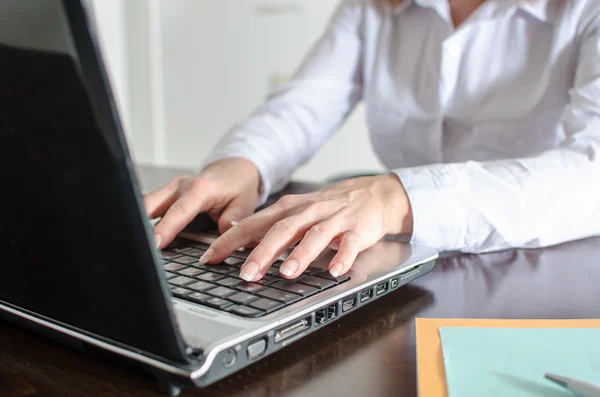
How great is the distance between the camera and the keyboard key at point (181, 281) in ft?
1.50

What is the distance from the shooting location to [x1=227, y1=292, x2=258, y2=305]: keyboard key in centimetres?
41

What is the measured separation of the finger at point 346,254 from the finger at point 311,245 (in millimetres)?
13

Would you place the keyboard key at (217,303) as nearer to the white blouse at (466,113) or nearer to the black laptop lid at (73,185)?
the black laptop lid at (73,185)

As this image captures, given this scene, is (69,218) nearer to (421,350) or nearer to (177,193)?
(421,350)

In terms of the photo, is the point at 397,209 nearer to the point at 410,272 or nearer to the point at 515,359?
the point at 410,272

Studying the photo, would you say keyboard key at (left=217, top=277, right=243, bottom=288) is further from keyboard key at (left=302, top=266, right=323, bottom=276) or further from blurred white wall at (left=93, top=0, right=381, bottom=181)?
blurred white wall at (left=93, top=0, right=381, bottom=181)

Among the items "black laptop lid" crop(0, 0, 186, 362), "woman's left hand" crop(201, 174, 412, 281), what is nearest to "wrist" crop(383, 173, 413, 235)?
"woman's left hand" crop(201, 174, 412, 281)

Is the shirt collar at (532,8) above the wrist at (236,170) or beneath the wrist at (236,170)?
above

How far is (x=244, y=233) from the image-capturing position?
1.80 ft

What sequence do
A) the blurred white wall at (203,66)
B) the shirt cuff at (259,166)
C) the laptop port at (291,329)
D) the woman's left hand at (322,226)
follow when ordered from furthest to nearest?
the blurred white wall at (203,66) < the shirt cuff at (259,166) < the woman's left hand at (322,226) < the laptop port at (291,329)

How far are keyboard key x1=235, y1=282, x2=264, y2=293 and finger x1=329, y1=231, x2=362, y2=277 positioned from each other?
65 mm

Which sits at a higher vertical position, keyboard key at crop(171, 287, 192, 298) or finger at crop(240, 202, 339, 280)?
keyboard key at crop(171, 287, 192, 298)

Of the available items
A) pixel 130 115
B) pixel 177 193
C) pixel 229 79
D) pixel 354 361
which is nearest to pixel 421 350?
pixel 354 361

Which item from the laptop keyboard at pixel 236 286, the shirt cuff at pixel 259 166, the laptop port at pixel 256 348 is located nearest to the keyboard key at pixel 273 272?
the laptop keyboard at pixel 236 286
